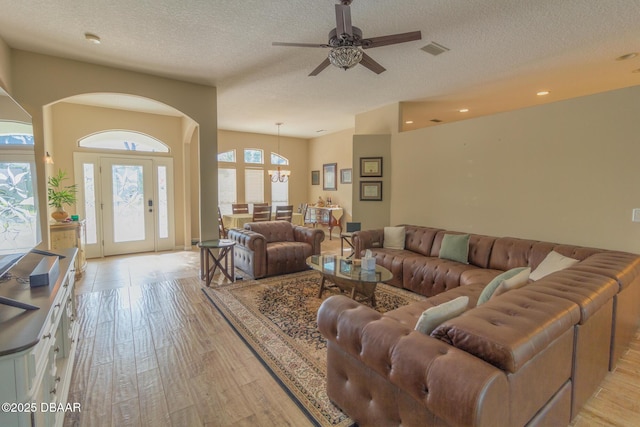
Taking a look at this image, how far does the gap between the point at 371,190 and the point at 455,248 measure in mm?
2148

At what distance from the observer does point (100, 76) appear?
3.73 m

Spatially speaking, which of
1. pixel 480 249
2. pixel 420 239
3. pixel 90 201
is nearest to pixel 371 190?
pixel 420 239

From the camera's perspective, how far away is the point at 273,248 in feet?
15.1

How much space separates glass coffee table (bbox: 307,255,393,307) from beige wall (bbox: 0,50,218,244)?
2.12 m

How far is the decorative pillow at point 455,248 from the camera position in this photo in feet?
12.4

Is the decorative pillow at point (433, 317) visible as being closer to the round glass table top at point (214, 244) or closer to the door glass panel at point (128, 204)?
the round glass table top at point (214, 244)

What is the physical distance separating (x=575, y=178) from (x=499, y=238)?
3.33ft

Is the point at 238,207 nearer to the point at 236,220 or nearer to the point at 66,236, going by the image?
the point at 236,220

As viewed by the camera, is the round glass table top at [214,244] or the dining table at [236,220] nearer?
the round glass table top at [214,244]

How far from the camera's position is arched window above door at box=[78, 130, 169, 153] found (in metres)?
5.73

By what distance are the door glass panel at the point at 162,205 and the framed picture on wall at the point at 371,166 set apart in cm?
426

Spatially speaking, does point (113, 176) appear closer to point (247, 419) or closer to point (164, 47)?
point (164, 47)

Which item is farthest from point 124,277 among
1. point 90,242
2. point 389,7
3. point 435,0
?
point 435,0

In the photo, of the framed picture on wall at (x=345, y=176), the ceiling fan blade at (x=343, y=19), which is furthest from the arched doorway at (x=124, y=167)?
the ceiling fan blade at (x=343, y=19)
